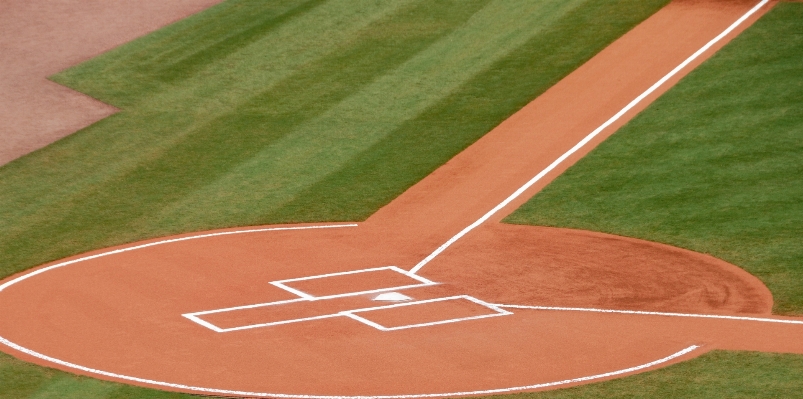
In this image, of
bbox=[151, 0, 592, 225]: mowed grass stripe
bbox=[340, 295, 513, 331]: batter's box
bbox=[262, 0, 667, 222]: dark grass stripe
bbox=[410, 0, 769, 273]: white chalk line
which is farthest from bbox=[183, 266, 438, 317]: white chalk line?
bbox=[151, 0, 592, 225]: mowed grass stripe

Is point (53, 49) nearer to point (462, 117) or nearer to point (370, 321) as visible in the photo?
point (462, 117)

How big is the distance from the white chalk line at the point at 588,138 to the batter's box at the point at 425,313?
1.21 meters

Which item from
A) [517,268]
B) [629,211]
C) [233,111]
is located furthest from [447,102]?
[517,268]

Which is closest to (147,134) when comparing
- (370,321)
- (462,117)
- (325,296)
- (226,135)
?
(226,135)

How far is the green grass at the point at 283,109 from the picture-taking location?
55.0 feet

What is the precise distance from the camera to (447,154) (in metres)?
18.4

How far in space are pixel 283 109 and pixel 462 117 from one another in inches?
121

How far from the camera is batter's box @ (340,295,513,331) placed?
12266 mm

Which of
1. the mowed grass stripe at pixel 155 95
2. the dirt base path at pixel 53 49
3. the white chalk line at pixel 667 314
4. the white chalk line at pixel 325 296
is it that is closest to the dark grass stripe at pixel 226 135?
the mowed grass stripe at pixel 155 95

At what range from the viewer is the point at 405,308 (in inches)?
500

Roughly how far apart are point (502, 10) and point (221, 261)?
11250 millimetres

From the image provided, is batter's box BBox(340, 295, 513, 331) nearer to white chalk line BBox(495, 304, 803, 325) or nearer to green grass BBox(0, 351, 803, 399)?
white chalk line BBox(495, 304, 803, 325)

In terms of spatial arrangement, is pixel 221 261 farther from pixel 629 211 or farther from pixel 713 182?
pixel 713 182

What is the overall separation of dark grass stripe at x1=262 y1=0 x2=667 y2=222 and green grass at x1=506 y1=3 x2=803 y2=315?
6.87ft
